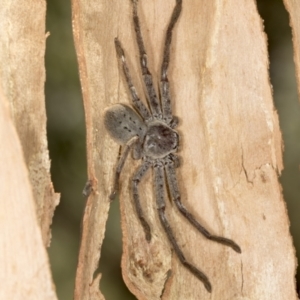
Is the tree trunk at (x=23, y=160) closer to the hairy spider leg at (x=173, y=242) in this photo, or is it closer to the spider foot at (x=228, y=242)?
the hairy spider leg at (x=173, y=242)

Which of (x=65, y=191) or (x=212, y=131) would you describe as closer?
(x=212, y=131)

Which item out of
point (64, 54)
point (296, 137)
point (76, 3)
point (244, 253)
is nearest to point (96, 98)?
point (76, 3)

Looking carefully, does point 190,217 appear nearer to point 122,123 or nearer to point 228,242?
point 228,242

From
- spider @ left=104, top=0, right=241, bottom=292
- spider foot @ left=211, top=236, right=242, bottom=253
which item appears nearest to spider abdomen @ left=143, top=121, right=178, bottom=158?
spider @ left=104, top=0, right=241, bottom=292

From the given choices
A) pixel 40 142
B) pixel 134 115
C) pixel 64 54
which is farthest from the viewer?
pixel 64 54

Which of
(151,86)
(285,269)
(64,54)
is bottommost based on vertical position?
(285,269)

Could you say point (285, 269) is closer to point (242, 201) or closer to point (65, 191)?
point (242, 201)

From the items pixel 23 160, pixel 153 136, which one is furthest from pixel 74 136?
pixel 23 160

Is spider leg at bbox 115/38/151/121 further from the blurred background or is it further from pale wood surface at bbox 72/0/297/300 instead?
the blurred background
